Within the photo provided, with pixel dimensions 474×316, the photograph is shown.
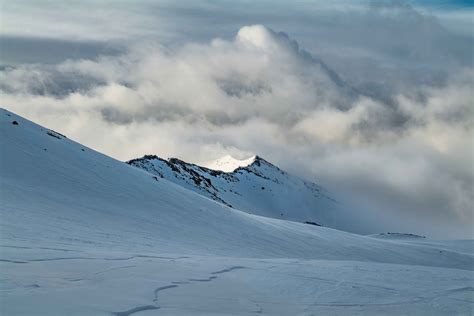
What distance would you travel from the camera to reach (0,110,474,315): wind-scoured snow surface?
35.0ft

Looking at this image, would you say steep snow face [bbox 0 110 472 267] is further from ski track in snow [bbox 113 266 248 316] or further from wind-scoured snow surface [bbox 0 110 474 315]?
ski track in snow [bbox 113 266 248 316]

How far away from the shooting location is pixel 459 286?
16.4m

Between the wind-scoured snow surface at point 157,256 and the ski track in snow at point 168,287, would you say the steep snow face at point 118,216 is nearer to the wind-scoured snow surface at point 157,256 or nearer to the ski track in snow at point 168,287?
the wind-scoured snow surface at point 157,256

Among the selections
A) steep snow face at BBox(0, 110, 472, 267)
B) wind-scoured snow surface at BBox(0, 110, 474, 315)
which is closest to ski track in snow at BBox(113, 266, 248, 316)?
wind-scoured snow surface at BBox(0, 110, 474, 315)

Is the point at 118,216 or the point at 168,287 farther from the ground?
the point at 118,216

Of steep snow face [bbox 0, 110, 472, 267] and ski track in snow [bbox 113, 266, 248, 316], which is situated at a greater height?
steep snow face [bbox 0, 110, 472, 267]

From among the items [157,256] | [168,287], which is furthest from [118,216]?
[168,287]

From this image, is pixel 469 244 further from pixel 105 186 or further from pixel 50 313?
pixel 50 313

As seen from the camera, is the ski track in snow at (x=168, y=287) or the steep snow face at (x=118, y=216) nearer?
the ski track in snow at (x=168, y=287)

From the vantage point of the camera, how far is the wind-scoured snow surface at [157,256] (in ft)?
35.0

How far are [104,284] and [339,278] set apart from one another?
771 cm

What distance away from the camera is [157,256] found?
55.3 feet

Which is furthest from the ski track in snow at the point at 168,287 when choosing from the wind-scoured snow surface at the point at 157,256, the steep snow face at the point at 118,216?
the steep snow face at the point at 118,216

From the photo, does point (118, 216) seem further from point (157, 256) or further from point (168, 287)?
point (168, 287)
